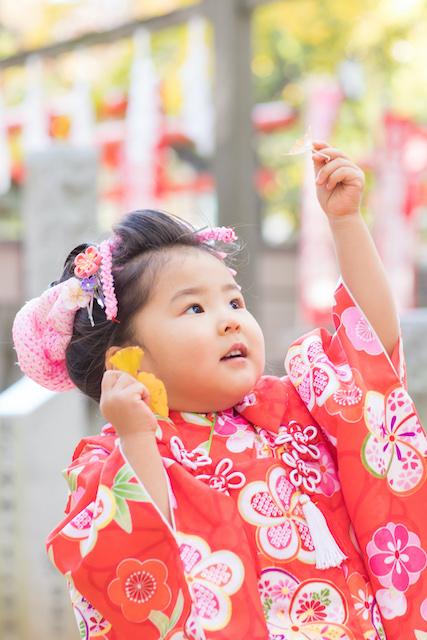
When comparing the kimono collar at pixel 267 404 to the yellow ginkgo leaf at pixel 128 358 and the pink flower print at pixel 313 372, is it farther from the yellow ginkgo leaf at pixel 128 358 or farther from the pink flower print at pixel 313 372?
the yellow ginkgo leaf at pixel 128 358

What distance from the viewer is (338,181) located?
1.72 m

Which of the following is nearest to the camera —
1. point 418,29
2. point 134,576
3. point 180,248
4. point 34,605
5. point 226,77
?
point 134,576

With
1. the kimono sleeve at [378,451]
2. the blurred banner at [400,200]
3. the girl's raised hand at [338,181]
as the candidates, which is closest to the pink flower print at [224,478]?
the kimono sleeve at [378,451]

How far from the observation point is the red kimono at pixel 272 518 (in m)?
1.47

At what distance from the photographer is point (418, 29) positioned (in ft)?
26.5

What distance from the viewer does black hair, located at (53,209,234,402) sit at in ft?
5.73

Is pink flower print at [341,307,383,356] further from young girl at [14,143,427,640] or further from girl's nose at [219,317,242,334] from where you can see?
girl's nose at [219,317,242,334]

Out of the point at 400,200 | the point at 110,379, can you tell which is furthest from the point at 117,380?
the point at 400,200

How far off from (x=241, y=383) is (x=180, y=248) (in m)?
0.38

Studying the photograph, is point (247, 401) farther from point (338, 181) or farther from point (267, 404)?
point (338, 181)

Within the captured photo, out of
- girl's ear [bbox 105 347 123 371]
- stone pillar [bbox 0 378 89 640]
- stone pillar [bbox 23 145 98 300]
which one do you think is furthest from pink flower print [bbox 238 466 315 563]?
stone pillar [bbox 23 145 98 300]

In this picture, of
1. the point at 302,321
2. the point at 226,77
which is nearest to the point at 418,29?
the point at 302,321

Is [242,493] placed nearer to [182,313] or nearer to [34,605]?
[182,313]

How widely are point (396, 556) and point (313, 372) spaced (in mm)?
458
